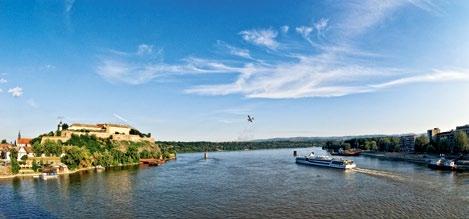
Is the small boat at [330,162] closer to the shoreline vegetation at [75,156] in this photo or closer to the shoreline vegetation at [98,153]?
the shoreline vegetation at [98,153]

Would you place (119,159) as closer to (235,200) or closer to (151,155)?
(151,155)

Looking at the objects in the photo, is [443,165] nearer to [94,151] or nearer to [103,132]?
[94,151]

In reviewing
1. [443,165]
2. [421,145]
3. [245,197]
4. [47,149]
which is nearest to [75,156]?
[47,149]

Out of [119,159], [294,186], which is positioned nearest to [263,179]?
[294,186]

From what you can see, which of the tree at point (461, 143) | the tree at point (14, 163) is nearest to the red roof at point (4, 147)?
the tree at point (14, 163)

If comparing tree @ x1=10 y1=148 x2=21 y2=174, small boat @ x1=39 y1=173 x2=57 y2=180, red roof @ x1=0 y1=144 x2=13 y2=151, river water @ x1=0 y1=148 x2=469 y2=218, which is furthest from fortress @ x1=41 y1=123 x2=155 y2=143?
river water @ x1=0 y1=148 x2=469 y2=218
